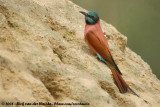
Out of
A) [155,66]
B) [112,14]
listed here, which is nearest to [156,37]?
[155,66]

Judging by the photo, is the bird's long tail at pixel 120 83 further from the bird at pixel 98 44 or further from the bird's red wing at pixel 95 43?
the bird's red wing at pixel 95 43

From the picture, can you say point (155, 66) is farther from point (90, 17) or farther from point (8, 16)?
point (8, 16)

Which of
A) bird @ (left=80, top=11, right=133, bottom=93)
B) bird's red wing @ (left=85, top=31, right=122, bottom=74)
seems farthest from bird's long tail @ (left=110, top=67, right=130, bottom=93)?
bird's red wing @ (left=85, top=31, right=122, bottom=74)

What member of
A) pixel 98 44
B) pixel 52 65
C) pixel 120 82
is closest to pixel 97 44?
pixel 98 44

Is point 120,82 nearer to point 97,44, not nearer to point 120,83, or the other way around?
point 120,83

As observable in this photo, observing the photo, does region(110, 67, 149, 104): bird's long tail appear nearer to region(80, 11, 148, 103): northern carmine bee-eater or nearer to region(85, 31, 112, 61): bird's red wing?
region(80, 11, 148, 103): northern carmine bee-eater
